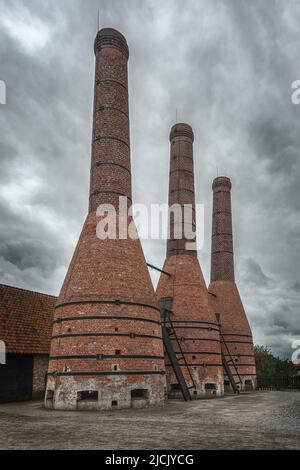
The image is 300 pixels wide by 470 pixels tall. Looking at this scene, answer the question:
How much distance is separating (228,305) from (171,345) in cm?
916

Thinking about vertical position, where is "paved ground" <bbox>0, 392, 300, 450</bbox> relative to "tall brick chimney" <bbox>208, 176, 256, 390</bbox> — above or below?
below

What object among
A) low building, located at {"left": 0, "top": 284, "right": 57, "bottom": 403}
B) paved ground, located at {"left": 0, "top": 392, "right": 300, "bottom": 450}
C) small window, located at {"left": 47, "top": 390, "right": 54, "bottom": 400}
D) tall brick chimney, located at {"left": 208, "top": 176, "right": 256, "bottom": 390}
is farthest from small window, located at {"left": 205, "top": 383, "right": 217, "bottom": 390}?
small window, located at {"left": 47, "top": 390, "right": 54, "bottom": 400}

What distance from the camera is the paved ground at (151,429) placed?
800 centimetres

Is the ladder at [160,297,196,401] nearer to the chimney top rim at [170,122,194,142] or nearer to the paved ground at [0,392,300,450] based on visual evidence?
the paved ground at [0,392,300,450]

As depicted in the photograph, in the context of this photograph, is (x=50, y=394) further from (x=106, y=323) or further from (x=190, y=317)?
(x=190, y=317)

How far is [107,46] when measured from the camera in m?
19.2

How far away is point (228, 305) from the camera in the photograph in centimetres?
Result: 2736

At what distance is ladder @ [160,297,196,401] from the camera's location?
18.4 metres

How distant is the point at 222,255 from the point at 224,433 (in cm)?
2014

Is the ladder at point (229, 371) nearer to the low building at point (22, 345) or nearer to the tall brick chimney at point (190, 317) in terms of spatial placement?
the tall brick chimney at point (190, 317)

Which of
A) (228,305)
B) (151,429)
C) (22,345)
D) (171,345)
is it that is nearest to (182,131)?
(228,305)

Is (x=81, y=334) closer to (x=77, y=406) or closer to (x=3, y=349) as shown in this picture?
(x=77, y=406)

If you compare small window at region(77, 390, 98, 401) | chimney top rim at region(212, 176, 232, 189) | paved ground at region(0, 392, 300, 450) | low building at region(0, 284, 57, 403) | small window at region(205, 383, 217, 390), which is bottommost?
paved ground at region(0, 392, 300, 450)

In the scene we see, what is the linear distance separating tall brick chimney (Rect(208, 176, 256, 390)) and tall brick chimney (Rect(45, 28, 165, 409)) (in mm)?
11389
